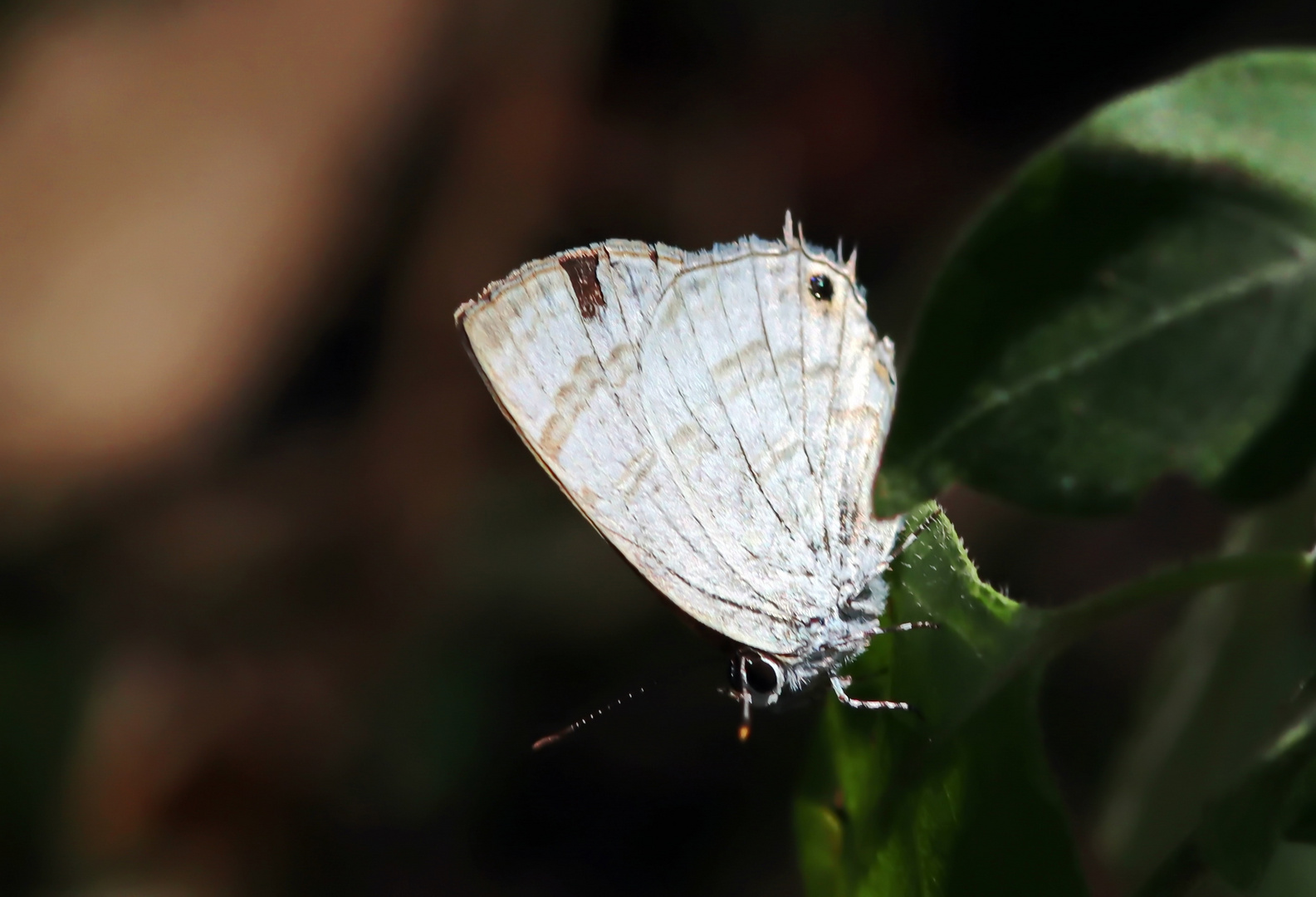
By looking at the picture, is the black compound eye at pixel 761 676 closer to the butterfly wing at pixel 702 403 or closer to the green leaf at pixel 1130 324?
the butterfly wing at pixel 702 403

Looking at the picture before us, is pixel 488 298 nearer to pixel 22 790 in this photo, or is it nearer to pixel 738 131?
pixel 738 131

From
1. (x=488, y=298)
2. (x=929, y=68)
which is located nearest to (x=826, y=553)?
(x=488, y=298)

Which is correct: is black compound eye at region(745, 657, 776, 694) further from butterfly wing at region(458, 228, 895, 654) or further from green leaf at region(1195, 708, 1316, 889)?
green leaf at region(1195, 708, 1316, 889)

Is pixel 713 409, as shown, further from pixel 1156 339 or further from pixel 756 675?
pixel 1156 339

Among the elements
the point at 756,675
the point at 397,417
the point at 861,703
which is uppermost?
the point at 861,703

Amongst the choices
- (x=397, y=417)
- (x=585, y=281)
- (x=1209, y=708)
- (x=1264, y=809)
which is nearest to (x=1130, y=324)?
(x=1264, y=809)

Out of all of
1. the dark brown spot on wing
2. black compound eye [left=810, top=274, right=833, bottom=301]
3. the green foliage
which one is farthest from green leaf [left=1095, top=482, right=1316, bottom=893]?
the dark brown spot on wing
